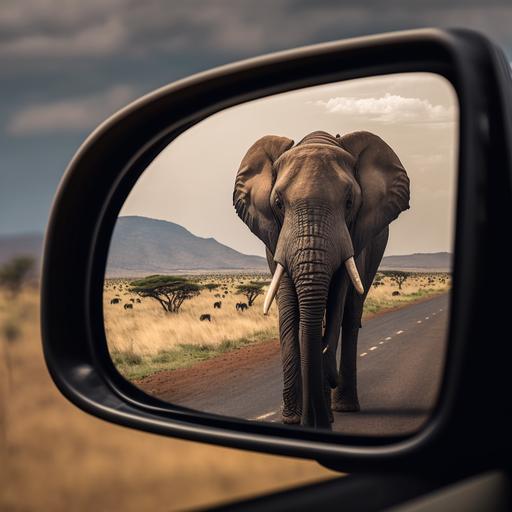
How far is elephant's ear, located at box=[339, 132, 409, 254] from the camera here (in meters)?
3.21

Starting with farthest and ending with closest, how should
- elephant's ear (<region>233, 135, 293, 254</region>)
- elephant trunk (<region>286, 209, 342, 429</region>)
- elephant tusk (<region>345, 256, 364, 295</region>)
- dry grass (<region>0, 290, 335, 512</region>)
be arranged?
dry grass (<region>0, 290, 335, 512</region>) → elephant trunk (<region>286, 209, 342, 429</region>) → elephant tusk (<region>345, 256, 364, 295</region>) → elephant's ear (<region>233, 135, 293, 254</region>)

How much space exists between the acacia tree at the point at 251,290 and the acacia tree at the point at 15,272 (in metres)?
31.6

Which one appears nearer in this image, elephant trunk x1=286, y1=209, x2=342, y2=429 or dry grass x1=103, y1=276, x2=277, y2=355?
dry grass x1=103, y1=276, x2=277, y2=355

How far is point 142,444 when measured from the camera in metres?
18.5

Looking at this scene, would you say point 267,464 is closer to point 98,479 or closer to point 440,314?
point 98,479

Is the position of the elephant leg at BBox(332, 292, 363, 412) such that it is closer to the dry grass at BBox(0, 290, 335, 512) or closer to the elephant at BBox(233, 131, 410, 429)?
the elephant at BBox(233, 131, 410, 429)

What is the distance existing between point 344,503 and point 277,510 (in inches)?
9.0

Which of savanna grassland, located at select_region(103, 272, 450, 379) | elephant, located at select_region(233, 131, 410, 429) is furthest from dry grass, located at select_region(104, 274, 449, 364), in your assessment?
elephant, located at select_region(233, 131, 410, 429)

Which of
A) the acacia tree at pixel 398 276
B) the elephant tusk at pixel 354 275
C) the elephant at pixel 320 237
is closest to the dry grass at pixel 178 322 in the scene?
the elephant at pixel 320 237

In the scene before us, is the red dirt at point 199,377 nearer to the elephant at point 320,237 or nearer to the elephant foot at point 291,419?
the elephant at point 320,237

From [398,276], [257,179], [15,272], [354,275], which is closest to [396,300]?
[398,276]

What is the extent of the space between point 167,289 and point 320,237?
1.37m

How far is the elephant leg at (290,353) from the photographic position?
3.34 metres

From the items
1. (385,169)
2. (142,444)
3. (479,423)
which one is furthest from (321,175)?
(142,444)
